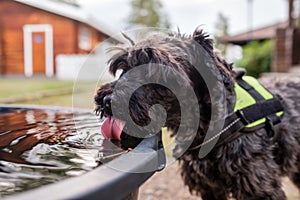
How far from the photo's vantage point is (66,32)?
25438mm

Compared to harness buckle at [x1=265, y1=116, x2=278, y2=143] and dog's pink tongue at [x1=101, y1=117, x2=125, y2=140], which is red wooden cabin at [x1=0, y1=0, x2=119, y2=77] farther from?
dog's pink tongue at [x1=101, y1=117, x2=125, y2=140]

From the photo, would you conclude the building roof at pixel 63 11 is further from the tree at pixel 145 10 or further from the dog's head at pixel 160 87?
the tree at pixel 145 10

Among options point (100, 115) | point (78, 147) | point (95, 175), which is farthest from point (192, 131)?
point (95, 175)

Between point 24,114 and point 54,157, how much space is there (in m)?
1.71

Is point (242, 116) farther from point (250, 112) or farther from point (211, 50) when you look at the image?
point (211, 50)

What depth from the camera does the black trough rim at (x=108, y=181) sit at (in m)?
0.95

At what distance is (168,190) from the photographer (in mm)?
5133

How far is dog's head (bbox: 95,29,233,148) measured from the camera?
212 cm

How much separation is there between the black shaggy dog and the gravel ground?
1.57m

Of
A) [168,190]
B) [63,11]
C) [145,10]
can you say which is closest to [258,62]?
[168,190]

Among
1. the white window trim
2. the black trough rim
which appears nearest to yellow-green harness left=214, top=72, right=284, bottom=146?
the black trough rim

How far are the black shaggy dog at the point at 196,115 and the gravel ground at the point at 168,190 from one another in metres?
1.57

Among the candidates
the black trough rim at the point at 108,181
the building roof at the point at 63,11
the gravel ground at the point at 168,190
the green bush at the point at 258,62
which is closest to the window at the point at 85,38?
the building roof at the point at 63,11

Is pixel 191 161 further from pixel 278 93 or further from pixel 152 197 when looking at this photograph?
pixel 152 197
